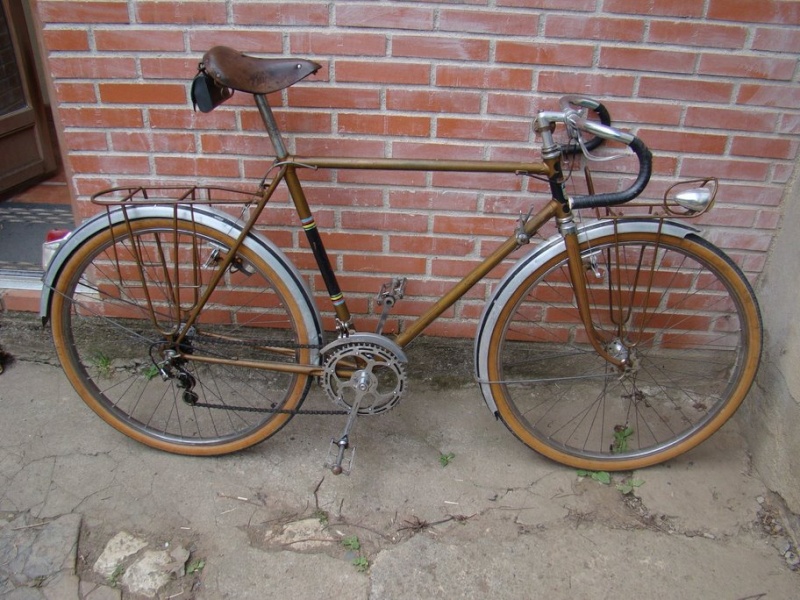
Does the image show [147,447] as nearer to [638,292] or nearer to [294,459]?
[294,459]

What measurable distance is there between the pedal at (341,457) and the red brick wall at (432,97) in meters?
Answer: 0.80

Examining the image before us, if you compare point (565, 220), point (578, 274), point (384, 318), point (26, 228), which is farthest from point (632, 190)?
point (26, 228)

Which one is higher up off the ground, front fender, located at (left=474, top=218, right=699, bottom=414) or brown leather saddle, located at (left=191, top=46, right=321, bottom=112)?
brown leather saddle, located at (left=191, top=46, right=321, bottom=112)

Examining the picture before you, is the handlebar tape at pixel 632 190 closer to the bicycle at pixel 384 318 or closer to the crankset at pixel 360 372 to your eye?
the bicycle at pixel 384 318

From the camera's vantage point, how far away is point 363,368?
2404 millimetres

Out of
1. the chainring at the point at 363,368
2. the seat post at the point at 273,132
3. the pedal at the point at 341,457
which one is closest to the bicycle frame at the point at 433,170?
the seat post at the point at 273,132

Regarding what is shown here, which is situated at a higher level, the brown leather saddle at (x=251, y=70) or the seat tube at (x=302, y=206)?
the brown leather saddle at (x=251, y=70)

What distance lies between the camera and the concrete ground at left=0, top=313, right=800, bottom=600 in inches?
84.3

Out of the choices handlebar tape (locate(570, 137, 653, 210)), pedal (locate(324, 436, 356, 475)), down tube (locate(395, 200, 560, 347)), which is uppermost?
handlebar tape (locate(570, 137, 653, 210))

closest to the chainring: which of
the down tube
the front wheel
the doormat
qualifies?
the down tube

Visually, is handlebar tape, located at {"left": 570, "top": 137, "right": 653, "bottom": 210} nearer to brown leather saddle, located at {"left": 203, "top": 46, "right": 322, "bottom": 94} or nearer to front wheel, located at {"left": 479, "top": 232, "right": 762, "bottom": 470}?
front wheel, located at {"left": 479, "top": 232, "right": 762, "bottom": 470}

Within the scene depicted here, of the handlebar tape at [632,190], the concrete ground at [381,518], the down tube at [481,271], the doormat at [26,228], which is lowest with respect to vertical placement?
the concrete ground at [381,518]

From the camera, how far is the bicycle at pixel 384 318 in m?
2.23

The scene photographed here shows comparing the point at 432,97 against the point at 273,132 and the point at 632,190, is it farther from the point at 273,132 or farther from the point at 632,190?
the point at 632,190
